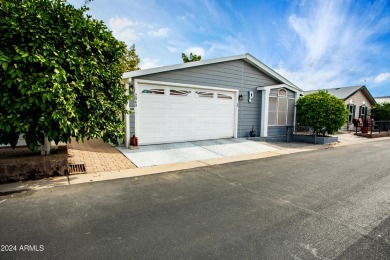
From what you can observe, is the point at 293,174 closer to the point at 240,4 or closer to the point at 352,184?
the point at 352,184

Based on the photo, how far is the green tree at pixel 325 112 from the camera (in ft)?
34.7

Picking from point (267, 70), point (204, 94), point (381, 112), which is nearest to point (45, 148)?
point (204, 94)

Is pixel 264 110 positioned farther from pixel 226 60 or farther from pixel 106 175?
pixel 106 175

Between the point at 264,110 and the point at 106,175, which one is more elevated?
the point at 264,110

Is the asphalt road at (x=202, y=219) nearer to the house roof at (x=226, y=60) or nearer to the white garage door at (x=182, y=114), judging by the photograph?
the white garage door at (x=182, y=114)

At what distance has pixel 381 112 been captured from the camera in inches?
733

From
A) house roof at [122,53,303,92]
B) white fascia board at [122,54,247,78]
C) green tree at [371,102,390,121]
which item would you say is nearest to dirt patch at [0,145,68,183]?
white fascia board at [122,54,247,78]

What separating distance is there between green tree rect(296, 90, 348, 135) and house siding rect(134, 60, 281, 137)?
2.34 m

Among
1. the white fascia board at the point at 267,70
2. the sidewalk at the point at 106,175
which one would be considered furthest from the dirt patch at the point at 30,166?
the white fascia board at the point at 267,70

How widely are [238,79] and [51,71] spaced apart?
8.34 meters

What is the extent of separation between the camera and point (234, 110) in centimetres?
1048

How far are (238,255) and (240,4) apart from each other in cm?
1137

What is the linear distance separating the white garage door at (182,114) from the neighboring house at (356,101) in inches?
550

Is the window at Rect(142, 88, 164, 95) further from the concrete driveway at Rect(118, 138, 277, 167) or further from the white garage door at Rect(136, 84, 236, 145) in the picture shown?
the concrete driveway at Rect(118, 138, 277, 167)
